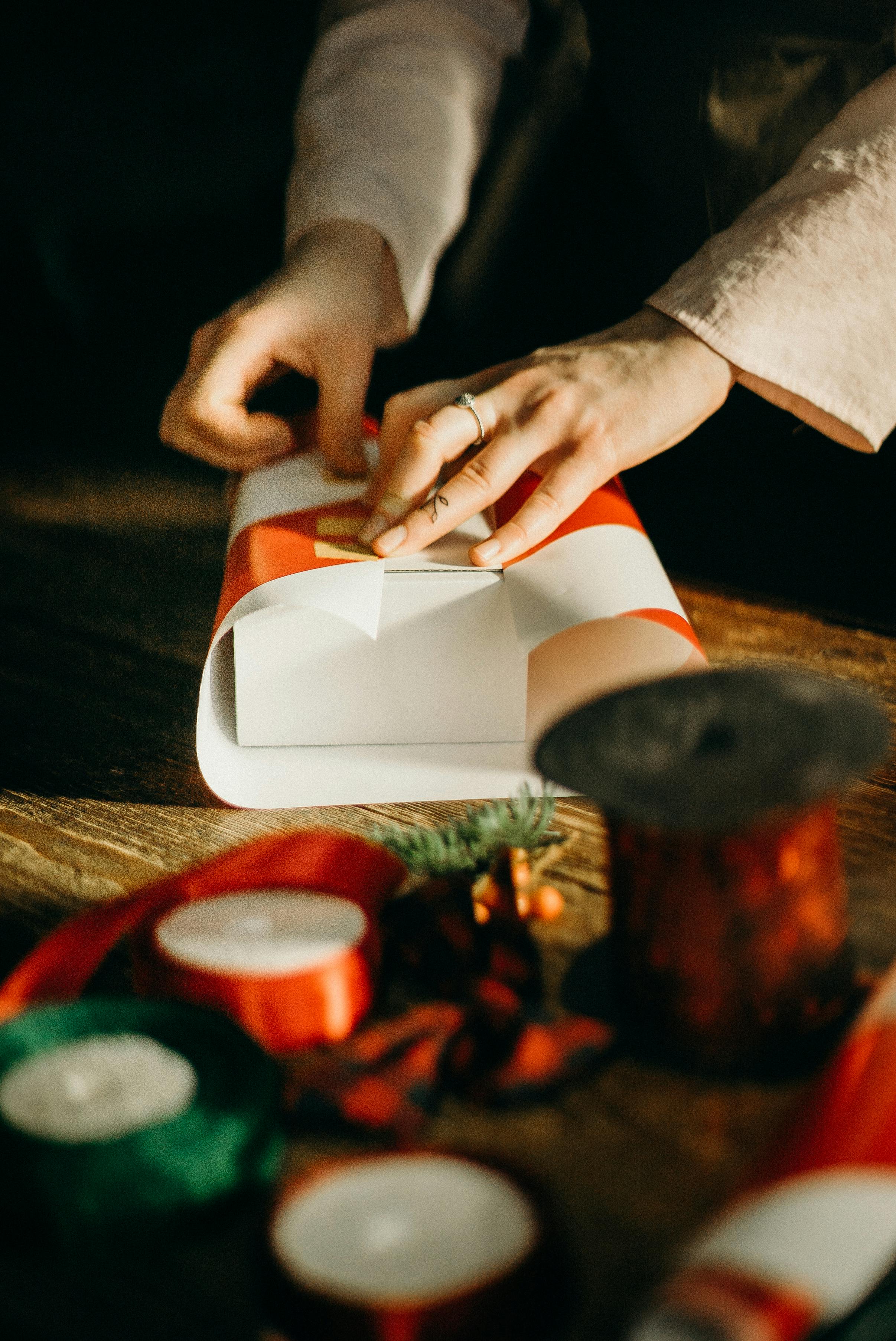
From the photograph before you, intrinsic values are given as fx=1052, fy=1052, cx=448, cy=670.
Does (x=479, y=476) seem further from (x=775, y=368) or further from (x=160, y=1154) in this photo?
(x=160, y=1154)

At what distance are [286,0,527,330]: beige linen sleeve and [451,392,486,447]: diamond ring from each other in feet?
1.10

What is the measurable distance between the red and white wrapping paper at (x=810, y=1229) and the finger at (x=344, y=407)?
0.64m

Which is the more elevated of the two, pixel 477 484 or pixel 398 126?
pixel 398 126

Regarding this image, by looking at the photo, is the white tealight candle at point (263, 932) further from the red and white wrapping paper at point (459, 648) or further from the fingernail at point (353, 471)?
the fingernail at point (353, 471)

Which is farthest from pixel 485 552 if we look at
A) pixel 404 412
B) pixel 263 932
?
pixel 263 932

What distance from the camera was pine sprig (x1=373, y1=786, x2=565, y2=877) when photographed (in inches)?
19.2

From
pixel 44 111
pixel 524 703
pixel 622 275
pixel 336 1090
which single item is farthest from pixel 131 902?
pixel 44 111

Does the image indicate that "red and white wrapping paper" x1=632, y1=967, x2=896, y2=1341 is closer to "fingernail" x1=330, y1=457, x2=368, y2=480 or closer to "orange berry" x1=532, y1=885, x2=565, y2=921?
"orange berry" x1=532, y1=885, x2=565, y2=921

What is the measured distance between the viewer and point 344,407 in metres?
0.88

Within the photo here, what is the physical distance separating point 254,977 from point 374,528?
39cm

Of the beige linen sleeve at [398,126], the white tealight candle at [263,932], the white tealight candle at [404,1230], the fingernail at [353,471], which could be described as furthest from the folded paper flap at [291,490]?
the white tealight candle at [404,1230]

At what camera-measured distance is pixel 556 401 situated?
75 cm

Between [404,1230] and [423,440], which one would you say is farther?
[423,440]

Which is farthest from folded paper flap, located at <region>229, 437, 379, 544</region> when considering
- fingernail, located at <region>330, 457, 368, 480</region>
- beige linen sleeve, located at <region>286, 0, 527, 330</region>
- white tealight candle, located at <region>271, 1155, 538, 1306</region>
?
white tealight candle, located at <region>271, 1155, 538, 1306</region>
